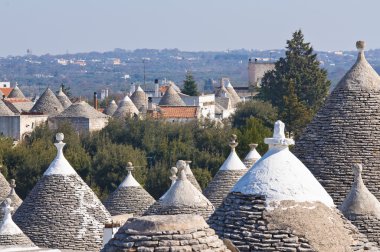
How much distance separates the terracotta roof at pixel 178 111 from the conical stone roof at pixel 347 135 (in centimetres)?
6144

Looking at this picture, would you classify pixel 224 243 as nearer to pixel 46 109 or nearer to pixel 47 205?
pixel 47 205

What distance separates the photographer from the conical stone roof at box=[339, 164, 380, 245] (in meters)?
21.1

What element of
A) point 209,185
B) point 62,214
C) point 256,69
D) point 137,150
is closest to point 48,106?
point 137,150

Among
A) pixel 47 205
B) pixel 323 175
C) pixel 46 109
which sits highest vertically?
pixel 323 175

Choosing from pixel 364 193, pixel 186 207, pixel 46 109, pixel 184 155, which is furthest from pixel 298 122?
pixel 364 193

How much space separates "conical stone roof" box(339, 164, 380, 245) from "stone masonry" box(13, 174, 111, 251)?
10.0m

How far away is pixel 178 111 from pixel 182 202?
204 feet

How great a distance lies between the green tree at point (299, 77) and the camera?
81.9m

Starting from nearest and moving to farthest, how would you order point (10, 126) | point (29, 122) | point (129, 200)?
point (129, 200)
point (10, 126)
point (29, 122)

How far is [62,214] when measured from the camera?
31469mm

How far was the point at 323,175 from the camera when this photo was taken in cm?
2391

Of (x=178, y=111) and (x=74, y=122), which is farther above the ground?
(x=74, y=122)

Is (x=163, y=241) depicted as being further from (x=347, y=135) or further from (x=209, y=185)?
(x=209, y=185)

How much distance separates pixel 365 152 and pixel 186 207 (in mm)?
4138
